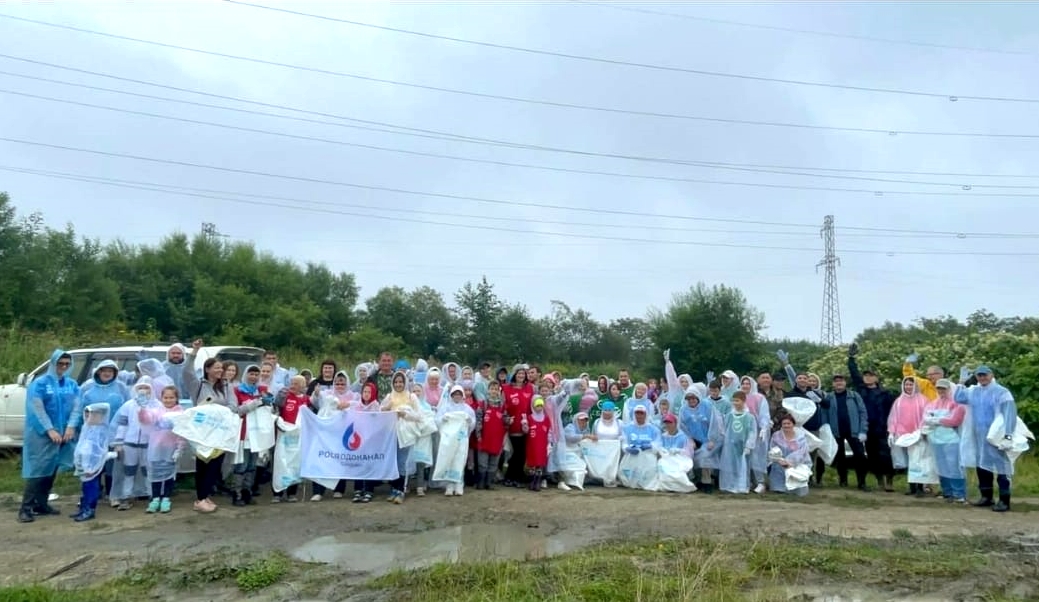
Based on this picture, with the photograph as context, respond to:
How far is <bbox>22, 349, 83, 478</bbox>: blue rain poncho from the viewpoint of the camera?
362 inches

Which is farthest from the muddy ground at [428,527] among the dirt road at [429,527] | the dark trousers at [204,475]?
the dark trousers at [204,475]

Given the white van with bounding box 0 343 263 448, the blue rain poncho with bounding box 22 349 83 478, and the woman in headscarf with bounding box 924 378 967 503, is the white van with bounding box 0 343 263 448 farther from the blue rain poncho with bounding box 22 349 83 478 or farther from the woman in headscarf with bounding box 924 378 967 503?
the woman in headscarf with bounding box 924 378 967 503

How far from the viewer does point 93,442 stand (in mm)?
9250

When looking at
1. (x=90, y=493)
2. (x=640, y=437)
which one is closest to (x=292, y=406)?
(x=90, y=493)

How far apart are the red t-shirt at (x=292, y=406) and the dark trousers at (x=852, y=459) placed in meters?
8.06

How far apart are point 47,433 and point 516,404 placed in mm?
5872

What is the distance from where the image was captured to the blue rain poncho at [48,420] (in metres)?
9.20

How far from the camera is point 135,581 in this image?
6840 mm

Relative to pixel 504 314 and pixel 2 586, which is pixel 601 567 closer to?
pixel 2 586

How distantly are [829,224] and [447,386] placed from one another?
38.6 metres

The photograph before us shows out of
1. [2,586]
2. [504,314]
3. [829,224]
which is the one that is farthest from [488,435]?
[829,224]

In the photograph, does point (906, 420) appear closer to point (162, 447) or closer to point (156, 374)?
point (162, 447)

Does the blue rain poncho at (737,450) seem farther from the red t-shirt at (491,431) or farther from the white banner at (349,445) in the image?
the white banner at (349,445)

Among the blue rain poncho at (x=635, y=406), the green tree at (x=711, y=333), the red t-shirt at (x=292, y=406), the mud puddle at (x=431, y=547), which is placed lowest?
the mud puddle at (x=431, y=547)
